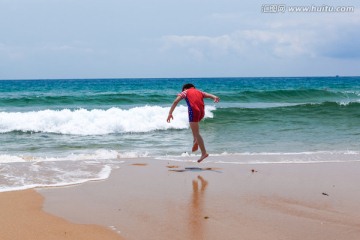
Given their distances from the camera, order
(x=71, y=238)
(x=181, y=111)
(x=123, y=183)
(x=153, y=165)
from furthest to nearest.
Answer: (x=181, y=111) < (x=153, y=165) < (x=123, y=183) < (x=71, y=238)

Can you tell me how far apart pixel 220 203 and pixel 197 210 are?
446 millimetres

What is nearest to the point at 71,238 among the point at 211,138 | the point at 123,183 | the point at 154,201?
the point at 154,201

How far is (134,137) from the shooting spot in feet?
48.1

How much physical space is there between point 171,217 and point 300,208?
1.51 m

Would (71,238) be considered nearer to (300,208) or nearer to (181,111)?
(300,208)

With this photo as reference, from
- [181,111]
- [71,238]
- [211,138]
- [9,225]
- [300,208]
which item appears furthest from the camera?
[181,111]

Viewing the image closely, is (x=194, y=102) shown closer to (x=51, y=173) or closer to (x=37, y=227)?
(x=51, y=173)

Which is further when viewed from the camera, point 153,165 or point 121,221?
point 153,165

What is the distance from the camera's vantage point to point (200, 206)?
5461mm

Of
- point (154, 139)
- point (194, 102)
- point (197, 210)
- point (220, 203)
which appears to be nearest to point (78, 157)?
point (194, 102)

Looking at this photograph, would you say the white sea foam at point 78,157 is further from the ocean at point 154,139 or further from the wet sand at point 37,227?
the wet sand at point 37,227

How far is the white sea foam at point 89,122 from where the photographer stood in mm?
16719

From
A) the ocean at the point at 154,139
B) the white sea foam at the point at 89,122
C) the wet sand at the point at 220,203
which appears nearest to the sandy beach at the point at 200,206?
the wet sand at the point at 220,203

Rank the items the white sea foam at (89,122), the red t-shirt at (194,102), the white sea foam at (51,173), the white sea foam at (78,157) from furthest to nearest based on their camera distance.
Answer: the white sea foam at (89,122)
the white sea foam at (78,157)
the red t-shirt at (194,102)
the white sea foam at (51,173)
